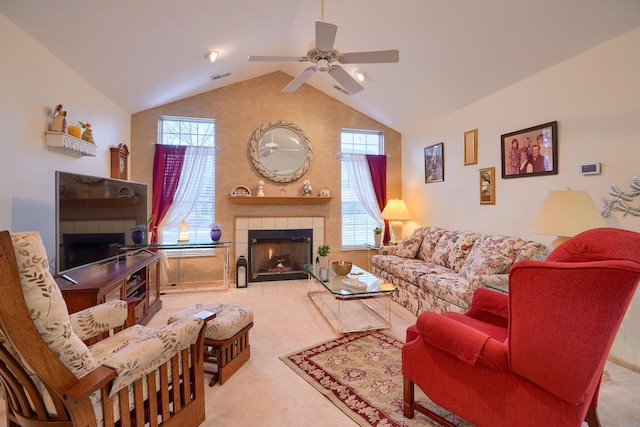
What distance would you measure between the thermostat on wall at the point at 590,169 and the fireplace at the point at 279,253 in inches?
143

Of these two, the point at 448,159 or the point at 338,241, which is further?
the point at 338,241

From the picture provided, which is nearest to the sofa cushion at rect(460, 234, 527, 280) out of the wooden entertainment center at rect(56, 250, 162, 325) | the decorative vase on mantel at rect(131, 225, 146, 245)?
the wooden entertainment center at rect(56, 250, 162, 325)

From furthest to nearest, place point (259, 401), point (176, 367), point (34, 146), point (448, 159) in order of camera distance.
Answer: point (448, 159), point (34, 146), point (259, 401), point (176, 367)

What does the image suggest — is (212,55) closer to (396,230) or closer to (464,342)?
(464,342)

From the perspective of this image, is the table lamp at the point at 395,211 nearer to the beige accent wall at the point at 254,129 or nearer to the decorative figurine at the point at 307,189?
the beige accent wall at the point at 254,129

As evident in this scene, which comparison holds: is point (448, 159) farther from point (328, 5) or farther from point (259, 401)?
point (259, 401)

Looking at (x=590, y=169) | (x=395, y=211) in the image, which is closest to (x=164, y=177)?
(x=395, y=211)

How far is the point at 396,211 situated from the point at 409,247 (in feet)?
2.73

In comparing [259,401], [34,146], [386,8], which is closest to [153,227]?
[34,146]

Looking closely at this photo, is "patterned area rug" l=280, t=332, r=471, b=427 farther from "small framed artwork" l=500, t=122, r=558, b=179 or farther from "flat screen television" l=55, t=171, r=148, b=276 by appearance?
"small framed artwork" l=500, t=122, r=558, b=179

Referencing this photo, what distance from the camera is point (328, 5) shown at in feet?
10.5

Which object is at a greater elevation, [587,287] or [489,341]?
[587,287]

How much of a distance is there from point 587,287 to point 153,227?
4.86 metres

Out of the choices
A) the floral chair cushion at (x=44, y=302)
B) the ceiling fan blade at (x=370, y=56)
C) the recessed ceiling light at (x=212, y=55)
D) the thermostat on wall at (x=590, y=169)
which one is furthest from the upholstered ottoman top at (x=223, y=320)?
the thermostat on wall at (x=590, y=169)
